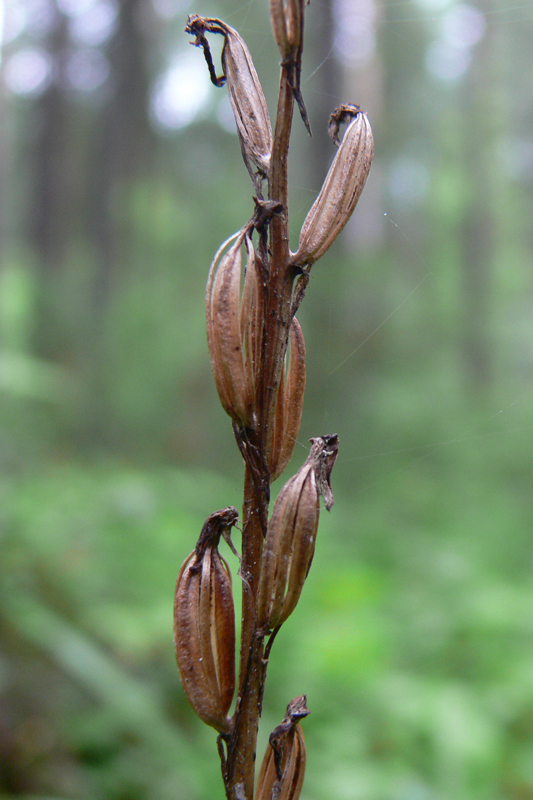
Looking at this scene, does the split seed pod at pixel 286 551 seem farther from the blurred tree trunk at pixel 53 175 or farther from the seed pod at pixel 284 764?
the blurred tree trunk at pixel 53 175

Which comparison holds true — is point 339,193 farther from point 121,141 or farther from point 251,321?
point 121,141

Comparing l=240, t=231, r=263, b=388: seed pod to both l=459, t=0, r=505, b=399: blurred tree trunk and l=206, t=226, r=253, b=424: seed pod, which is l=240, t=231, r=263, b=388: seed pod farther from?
l=459, t=0, r=505, b=399: blurred tree trunk

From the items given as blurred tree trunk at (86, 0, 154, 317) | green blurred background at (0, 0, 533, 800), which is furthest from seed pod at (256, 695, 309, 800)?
blurred tree trunk at (86, 0, 154, 317)

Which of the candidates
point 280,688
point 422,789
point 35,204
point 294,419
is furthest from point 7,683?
point 35,204

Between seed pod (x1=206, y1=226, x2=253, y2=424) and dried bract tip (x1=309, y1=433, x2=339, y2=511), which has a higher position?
seed pod (x1=206, y1=226, x2=253, y2=424)

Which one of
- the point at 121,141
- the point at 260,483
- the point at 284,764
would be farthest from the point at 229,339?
the point at 121,141

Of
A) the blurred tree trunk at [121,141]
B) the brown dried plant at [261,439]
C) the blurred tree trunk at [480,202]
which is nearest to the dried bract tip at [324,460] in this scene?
the brown dried plant at [261,439]

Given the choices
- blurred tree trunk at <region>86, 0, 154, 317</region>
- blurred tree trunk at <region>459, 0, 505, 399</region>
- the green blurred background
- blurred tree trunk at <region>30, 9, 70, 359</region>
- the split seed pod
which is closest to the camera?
the split seed pod

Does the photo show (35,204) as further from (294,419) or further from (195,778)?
(294,419)
